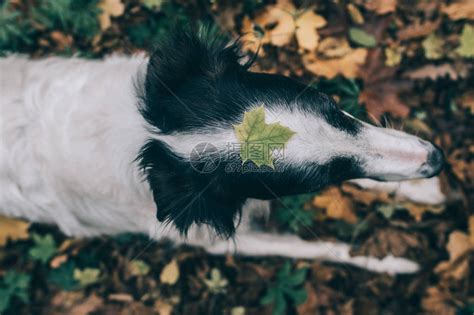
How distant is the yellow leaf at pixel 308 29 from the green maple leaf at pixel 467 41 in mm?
944

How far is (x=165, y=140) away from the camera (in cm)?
174

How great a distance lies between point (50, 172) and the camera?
2064mm

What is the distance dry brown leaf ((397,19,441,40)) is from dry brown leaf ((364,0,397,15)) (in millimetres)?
172

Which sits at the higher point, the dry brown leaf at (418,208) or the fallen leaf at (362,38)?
the fallen leaf at (362,38)

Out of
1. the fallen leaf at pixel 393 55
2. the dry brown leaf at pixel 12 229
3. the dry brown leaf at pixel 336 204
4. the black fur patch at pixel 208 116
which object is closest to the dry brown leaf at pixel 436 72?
the fallen leaf at pixel 393 55

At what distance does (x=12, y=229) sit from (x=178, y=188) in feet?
5.35

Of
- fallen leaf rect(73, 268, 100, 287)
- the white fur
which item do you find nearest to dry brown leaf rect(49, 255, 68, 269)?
fallen leaf rect(73, 268, 100, 287)

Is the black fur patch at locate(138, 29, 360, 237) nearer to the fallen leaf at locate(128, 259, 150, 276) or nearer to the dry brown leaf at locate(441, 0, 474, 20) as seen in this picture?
the fallen leaf at locate(128, 259, 150, 276)

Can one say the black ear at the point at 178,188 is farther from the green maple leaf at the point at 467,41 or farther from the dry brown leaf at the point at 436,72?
the green maple leaf at the point at 467,41

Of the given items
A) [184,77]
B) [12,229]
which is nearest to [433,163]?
[184,77]

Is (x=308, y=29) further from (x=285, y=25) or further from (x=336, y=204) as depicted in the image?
(x=336, y=204)

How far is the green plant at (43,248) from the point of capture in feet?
9.03

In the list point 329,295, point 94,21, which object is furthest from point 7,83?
point 329,295

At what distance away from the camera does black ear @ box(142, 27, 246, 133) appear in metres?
1.74
